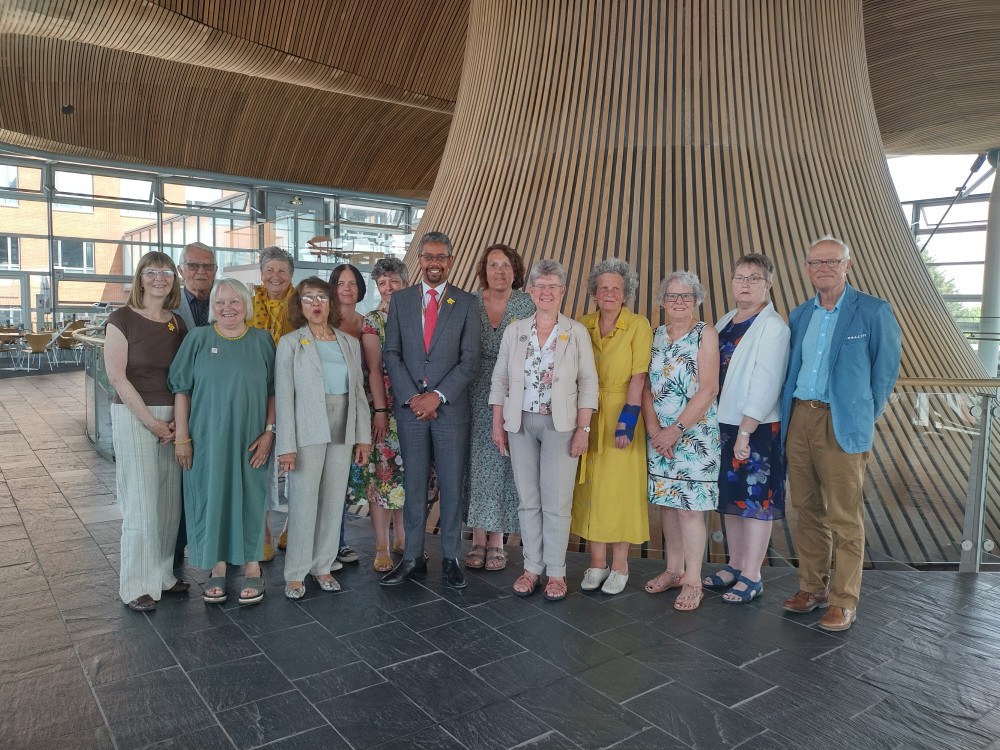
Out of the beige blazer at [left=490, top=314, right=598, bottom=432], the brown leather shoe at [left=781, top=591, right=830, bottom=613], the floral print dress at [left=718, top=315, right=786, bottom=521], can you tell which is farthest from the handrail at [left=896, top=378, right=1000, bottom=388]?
the beige blazer at [left=490, top=314, right=598, bottom=432]

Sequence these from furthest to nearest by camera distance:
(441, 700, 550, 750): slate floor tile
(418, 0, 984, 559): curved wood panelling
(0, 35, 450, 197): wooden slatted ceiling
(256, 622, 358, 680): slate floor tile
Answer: (0, 35, 450, 197): wooden slatted ceiling → (418, 0, 984, 559): curved wood panelling → (256, 622, 358, 680): slate floor tile → (441, 700, 550, 750): slate floor tile

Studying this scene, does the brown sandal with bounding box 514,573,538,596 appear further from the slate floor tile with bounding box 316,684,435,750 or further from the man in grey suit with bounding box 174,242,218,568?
the man in grey suit with bounding box 174,242,218,568

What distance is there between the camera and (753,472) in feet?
10.8

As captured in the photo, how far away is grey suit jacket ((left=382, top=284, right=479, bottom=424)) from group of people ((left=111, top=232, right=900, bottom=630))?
0.01m

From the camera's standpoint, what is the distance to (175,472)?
129 inches

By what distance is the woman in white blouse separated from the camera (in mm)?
3223

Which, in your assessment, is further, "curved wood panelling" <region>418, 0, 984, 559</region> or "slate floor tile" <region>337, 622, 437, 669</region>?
"curved wood panelling" <region>418, 0, 984, 559</region>

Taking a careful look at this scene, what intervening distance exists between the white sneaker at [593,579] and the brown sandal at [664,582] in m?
0.22

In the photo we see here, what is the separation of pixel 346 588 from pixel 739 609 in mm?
1789

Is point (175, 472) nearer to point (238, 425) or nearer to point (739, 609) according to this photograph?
point (238, 425)

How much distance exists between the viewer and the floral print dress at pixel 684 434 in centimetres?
323

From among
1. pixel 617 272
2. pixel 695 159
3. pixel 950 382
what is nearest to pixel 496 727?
pixel 617 272

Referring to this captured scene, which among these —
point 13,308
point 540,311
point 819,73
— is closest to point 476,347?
point 540,311

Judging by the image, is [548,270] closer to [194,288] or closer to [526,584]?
[526,584]
